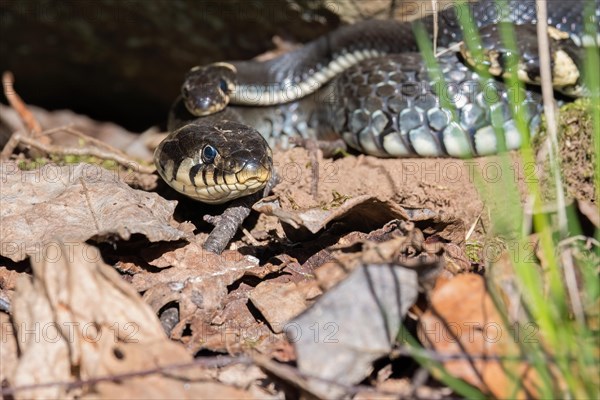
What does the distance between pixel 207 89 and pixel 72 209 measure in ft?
7.37

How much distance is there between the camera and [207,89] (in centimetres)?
597

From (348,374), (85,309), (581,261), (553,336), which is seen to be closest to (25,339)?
(85,309)

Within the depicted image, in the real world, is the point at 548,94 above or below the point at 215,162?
above

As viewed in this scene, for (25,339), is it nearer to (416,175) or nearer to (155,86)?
(416,175)

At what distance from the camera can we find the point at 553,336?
2492 millimetres

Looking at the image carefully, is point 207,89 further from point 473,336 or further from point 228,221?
point 473,336

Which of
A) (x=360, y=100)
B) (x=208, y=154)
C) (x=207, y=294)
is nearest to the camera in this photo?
(x=207, y=294)

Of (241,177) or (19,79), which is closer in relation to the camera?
(241,177)

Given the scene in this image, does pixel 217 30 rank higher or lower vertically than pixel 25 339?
higher

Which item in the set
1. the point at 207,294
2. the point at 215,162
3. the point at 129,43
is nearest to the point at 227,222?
the point at 215,162

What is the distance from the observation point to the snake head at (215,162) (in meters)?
4.26

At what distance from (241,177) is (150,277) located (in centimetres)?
82

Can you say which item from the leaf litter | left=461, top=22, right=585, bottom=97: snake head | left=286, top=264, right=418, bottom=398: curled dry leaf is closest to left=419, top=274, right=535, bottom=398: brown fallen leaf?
the leaf litter

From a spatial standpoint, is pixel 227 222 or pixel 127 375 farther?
pixel 227 222
